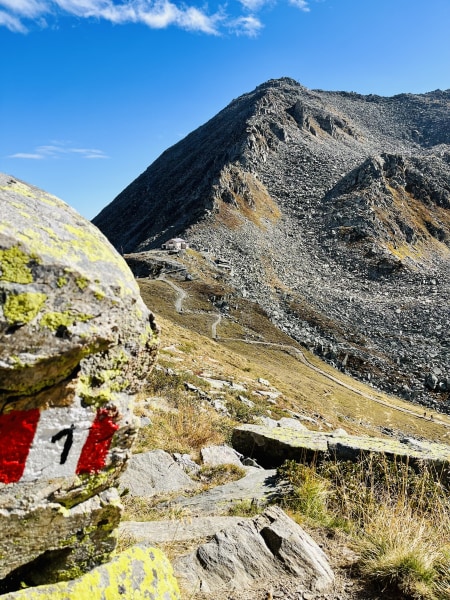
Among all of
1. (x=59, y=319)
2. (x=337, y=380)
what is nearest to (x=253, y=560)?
(x=59, y=319)

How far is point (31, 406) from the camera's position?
329cm

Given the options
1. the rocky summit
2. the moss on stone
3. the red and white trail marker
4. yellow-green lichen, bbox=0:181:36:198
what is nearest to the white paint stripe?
the red and white trail marker

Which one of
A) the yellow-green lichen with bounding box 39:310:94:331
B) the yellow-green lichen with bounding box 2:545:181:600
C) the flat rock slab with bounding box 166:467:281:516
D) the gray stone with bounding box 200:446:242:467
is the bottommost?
the gray stone with bounding box 200:446:242:467

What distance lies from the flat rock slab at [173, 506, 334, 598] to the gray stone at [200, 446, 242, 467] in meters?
3.95

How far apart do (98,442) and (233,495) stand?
4.79 metres

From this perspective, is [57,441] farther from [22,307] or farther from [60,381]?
[22,307]

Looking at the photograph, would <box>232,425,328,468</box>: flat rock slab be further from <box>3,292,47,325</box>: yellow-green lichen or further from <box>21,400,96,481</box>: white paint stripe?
<box>3,292,47,325</box>: yellow-green lichen

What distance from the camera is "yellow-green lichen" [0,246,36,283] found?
9.75ft

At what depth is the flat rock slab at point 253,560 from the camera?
4.94 metres

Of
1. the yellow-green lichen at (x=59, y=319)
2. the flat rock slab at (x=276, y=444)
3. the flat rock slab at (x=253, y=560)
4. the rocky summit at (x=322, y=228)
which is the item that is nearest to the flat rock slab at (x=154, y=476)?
the flat rock slab at (x=276, y=444)

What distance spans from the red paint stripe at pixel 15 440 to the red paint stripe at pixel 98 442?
478 millimetres

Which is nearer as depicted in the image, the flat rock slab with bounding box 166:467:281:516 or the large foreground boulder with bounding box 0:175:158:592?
the large foreground boulder with bounding box 0:175:158:592

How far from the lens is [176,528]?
6086 mm

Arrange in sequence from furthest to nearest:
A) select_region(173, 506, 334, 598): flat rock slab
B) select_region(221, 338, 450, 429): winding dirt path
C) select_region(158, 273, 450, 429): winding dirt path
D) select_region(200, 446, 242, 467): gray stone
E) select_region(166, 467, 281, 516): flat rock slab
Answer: select_region(158, 273, 450, 429): winding dirt path < select_region(221, 338, 450, 429): winding dirt path < select_region(200, 446, 242, 467): gray stone < select_region(166, 467, 281, 516): flat rock slab < select_region(173, 506, 334, 598): flat rock slab
